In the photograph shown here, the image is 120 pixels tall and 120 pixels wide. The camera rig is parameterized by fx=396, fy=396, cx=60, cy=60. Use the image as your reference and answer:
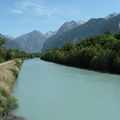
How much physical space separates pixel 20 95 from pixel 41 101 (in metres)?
5.40

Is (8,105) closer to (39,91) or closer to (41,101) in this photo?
(41,101)

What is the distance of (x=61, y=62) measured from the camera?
136 m

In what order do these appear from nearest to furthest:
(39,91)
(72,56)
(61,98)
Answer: (61,98), (39,91), (72,56)

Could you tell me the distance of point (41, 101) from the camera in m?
37.1

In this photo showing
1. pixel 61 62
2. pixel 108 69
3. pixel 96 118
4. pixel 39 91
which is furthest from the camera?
pixel 61 62

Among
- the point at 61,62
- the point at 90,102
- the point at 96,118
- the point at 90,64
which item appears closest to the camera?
the point at 96,118

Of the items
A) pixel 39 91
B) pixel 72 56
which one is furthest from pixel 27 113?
pixel 72 56

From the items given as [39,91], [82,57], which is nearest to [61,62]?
[82,57]

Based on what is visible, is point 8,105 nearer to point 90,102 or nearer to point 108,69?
point 90,102

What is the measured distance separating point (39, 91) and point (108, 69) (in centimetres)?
4068

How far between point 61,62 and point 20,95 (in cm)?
9416

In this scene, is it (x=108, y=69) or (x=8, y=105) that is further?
(x=108, y=69)

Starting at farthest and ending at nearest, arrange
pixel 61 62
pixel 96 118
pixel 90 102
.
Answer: pixel 61 62 → pixel 90 102 → pixel 96 118

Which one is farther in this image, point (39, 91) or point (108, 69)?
point (108, 69)
